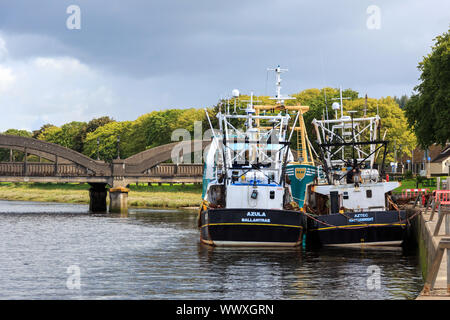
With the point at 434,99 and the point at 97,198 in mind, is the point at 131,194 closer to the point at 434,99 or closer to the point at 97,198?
the point at 97,198

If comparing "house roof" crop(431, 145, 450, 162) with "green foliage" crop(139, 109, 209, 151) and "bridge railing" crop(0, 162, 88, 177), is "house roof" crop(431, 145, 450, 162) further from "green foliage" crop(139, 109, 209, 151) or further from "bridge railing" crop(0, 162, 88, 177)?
"bridge railing" crop(0, 162, 88, 177)

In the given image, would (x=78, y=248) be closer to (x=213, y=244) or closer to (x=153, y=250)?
(x=153, y=250)

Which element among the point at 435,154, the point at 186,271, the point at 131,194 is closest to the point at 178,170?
the point at 131,194

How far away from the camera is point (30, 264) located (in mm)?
32969

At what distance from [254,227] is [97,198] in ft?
184

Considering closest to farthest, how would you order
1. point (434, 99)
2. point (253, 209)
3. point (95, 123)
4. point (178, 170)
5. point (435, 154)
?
point (253, 209) < point (434, 99) < point (178, 170) < point (435, 154) < point (95, 123)

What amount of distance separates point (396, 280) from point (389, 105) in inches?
3443

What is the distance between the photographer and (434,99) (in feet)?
200

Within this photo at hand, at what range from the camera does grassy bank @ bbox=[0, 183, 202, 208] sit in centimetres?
9394

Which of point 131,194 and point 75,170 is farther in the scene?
point 131,194

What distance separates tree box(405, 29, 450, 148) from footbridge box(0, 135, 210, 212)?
102ft

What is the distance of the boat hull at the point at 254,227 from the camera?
117 ft
